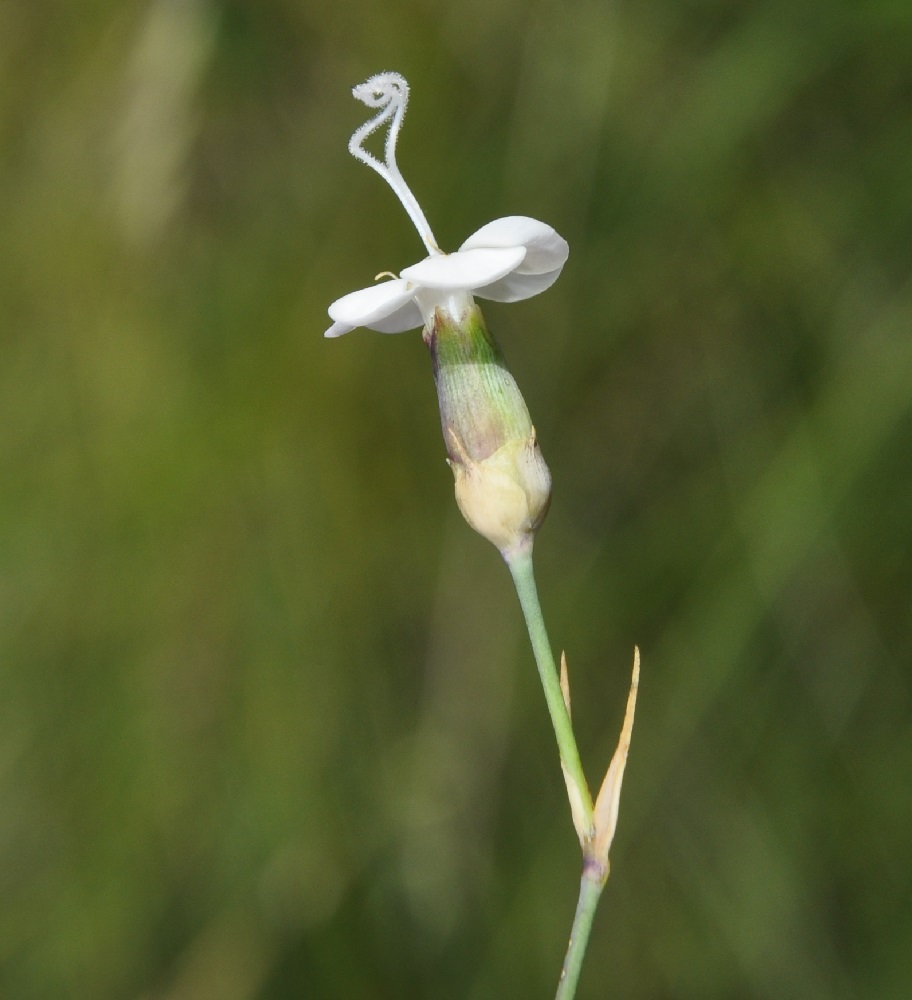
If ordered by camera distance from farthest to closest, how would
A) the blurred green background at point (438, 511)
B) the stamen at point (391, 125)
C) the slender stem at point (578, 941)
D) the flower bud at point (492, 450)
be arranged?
the blurred green background at point (438, 511)
the stamen at point (391, 125)
the flower bud at point (492, 450)
the slender stem at point (578, 941)

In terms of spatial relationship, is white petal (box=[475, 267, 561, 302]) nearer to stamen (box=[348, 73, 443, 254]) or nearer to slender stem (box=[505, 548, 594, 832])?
stamen (box=[348, 73, 443, 254])

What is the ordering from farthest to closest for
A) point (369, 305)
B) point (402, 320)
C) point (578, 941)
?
point (402, 320) < point (369, 305) < point (578, 941)

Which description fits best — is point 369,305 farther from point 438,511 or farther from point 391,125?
point 438,511

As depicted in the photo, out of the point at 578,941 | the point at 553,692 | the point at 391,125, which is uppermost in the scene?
the point at 391,125

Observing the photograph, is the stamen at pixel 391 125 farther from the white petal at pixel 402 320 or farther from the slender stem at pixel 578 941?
the slender stem at pixel 578 941

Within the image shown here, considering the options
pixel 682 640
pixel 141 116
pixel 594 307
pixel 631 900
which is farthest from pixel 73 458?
pixel 631 900

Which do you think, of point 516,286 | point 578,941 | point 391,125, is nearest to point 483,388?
point 516,286

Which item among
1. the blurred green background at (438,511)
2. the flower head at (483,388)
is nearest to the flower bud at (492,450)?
the flower head at (483,388)

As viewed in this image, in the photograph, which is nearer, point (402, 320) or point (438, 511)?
point (402, 320)
